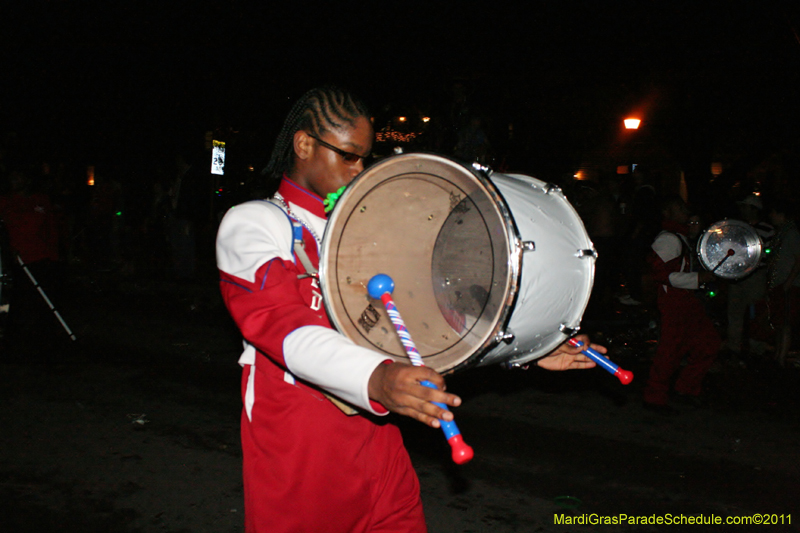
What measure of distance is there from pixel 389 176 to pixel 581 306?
67 cm

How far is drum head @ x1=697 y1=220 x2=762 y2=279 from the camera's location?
5.85 m

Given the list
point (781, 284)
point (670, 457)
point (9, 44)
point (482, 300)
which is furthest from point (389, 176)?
point (9, 44)

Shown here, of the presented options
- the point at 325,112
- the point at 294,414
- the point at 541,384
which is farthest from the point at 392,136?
the point at 294,414

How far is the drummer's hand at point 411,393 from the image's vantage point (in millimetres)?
1379

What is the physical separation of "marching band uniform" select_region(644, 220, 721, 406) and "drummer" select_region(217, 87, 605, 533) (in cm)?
392

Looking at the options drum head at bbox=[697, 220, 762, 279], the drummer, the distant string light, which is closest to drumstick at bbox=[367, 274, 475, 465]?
the drummer

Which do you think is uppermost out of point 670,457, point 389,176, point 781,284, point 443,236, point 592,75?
point 592,75

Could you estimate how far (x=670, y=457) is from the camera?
4887mm

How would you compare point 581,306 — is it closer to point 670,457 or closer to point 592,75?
point 670,457

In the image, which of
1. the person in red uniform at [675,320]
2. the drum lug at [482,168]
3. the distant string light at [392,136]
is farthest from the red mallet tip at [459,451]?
the distant string light at [392,136]

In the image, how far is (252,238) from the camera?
6.09ft

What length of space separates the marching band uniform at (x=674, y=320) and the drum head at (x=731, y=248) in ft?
0.52

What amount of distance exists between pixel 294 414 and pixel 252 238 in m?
0.55

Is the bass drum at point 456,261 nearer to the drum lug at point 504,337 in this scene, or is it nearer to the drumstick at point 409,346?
the drum lug at point 504,337
